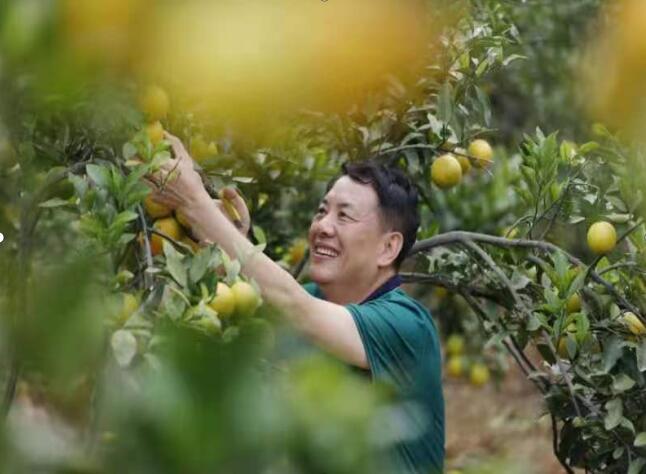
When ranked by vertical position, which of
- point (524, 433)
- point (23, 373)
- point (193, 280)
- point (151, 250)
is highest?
point (23, 373)

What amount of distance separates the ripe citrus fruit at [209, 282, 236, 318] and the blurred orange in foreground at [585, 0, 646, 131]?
1.21m

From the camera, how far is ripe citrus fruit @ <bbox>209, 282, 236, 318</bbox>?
1772 millimetres

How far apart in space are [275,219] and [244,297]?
179 centimetres

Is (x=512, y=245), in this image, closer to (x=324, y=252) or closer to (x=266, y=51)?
(x=324, y=252)

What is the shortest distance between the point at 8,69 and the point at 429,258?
2895 millimetres

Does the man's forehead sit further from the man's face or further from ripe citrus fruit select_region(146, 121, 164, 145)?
ripe citrus fruit select_region(146, 121, 164, 145)

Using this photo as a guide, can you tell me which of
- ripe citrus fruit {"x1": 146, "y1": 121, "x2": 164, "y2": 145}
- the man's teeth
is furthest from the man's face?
ripe citrus fruit {"x1": 146, "y1": 121, "x2": 164, "y2": 145}

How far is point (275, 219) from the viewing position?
3568mm

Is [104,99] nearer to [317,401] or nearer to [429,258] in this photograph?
[317,401]

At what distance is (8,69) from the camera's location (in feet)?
1.48

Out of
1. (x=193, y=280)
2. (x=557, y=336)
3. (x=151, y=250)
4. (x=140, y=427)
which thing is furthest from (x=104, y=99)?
(x=557, y=336)

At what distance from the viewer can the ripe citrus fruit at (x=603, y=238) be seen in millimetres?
2775

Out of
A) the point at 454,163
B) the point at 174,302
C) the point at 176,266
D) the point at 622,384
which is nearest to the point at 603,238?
the point at 622,384

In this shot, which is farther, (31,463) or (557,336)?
(557,336)
